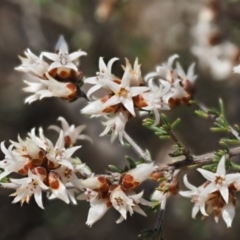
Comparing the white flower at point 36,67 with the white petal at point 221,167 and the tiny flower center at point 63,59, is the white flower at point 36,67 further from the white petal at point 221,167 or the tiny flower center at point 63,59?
the white petal at point 221,167

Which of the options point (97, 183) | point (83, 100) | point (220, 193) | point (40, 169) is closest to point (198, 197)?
point (220, 193)

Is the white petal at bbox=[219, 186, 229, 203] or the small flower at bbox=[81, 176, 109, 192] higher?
the small flower at bbox=[81, 176, 109, 192]

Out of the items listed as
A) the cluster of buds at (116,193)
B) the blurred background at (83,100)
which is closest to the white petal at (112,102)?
the cluster of buds at (116,193)

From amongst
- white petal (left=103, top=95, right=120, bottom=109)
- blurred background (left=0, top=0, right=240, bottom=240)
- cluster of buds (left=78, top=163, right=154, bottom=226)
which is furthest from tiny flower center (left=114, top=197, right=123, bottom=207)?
blurred background (left=0, top=0, right=240, bottom=240)

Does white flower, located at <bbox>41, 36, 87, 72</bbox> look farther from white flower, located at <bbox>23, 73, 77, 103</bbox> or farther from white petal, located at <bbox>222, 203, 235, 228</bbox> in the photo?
white petal, located at <bbox>222, 203, 235, 228</bbox>

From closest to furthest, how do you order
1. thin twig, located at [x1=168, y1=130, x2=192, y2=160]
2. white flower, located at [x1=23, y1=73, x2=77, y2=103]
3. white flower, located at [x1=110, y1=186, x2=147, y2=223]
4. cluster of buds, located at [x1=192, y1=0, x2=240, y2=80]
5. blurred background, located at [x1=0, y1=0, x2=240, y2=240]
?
white flower, located at [x1=110, y1=186, x2=147, y2=223] → thin twig, located at [x1=168, y1=130, x2=192, y2=160] → white flower, located at [x1=23, y1=73, x2=77, y2=103] → cluster of buds, located at [x1=192, y1=0, x2=240, y2=80] → blurred background, located at [x1=0, y1=0, x2=240, y2=240]

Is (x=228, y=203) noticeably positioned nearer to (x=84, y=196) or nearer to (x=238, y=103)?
(x=84, y=196)
